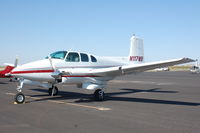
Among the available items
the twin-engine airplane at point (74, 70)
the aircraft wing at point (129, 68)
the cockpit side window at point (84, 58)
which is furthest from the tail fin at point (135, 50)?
the cockpit side window at point (84, 58)

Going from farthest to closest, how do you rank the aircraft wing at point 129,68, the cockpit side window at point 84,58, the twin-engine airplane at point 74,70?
1. the cockpit side window at point 84,58
2. the aircraft wing at point 129,68
3. the twin-engine airplane at point 74,70

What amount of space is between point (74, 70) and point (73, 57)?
0.77 meters

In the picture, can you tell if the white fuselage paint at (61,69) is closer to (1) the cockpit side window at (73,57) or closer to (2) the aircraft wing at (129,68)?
(1) the cockpit side window at (73,57)

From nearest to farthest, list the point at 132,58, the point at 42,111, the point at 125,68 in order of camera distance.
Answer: the point at 42,111, the point at 125,68, the point at 132,58

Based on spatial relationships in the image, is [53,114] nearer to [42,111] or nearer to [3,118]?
[42,111]

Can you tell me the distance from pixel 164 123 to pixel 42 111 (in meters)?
4.67

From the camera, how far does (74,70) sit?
39.6 ft

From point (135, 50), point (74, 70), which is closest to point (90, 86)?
point (74, 70)

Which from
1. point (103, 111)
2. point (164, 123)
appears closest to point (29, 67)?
point (103, 111)

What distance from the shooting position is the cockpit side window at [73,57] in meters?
12.2

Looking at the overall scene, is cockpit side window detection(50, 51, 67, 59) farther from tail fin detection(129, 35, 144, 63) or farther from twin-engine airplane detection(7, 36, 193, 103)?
tail fin detection(129, 35, 144, 63)

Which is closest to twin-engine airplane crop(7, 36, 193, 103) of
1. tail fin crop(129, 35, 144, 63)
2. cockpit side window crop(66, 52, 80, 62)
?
cockpit side window crop(66, 52, 80, 62)

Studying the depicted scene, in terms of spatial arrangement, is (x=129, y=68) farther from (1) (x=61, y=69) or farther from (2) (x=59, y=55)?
(2) (x=59, y=55)

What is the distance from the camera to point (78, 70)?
12211mm
